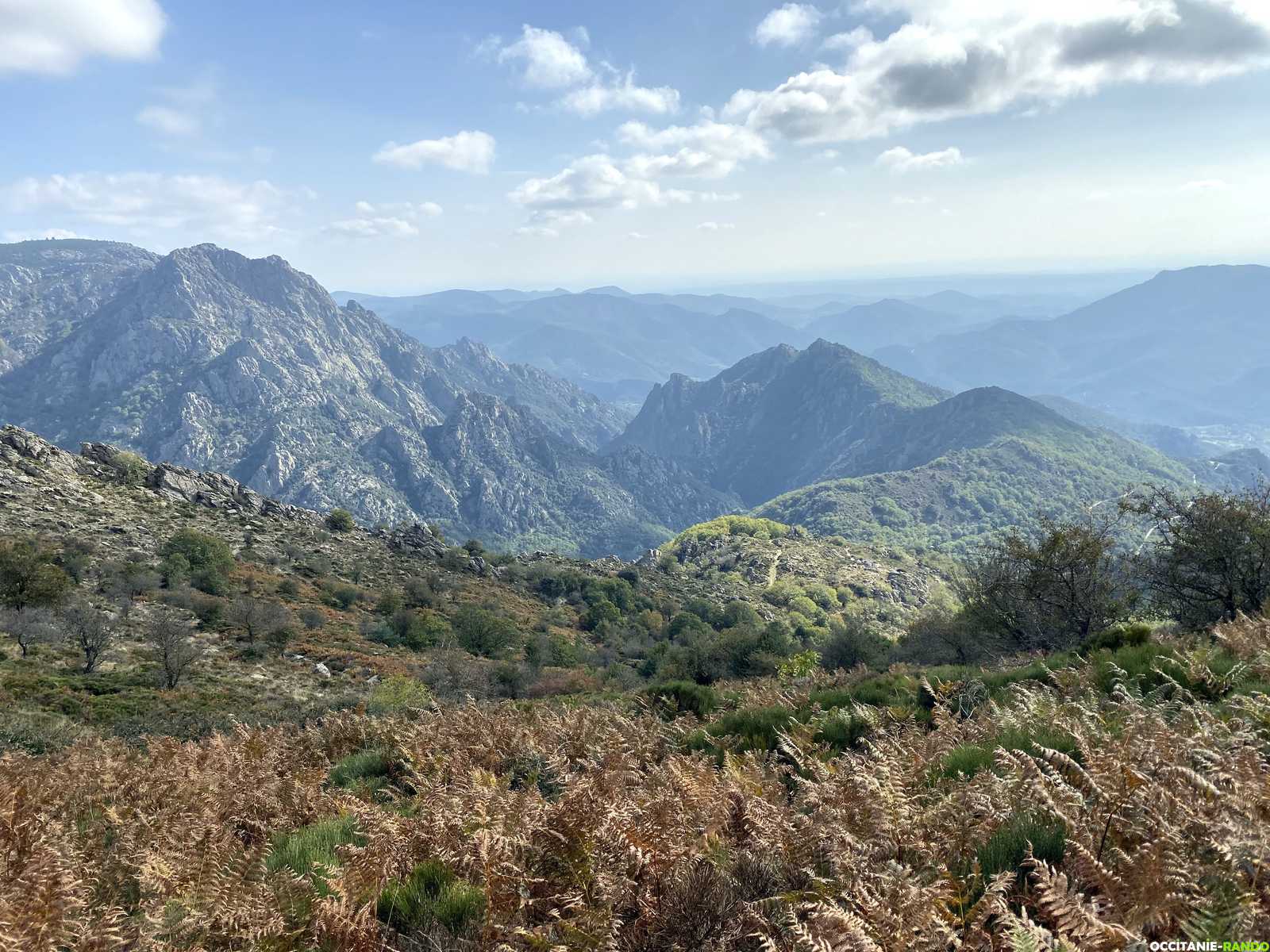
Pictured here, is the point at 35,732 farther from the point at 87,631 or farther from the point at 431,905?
the point at 431,905

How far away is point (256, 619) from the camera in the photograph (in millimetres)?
40688

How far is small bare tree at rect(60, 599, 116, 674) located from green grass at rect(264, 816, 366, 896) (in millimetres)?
33763

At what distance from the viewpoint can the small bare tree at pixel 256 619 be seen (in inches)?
1592

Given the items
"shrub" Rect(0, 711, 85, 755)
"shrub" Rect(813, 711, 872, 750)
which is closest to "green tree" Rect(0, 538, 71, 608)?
"shrub" Rect(0, 711, 85, 755)

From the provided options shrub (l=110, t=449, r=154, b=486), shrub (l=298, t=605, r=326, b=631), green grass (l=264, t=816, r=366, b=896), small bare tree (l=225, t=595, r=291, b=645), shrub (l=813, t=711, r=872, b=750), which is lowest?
shrub (l=298, t=605, r=326, b=631)

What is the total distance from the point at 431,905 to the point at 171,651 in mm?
35096

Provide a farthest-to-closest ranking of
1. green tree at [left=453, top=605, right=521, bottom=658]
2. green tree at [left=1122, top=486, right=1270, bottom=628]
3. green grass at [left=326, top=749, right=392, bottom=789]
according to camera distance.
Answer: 1. green tree at [left=453, top=605, right=521, bottom=658]
2. green tree at [left=1122, top=486, right=1270, bottom=628]
3. green grass at [left=326, top=749, right=392, bottom=789]

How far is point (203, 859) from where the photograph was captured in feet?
16.6

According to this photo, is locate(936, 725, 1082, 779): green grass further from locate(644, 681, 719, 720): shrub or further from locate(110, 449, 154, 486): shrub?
locate(110, 449, 154, 486): shrub

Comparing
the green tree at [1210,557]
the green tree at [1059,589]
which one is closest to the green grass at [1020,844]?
the green tree at [1210,557]

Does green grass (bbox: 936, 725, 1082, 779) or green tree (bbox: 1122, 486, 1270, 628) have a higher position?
green grass (bbox: 936, 725, 1082, 779)

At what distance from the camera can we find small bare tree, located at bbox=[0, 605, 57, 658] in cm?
3125

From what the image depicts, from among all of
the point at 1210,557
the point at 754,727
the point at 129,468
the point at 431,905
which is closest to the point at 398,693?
the point at 754,727

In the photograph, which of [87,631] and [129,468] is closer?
→ [87,631]
